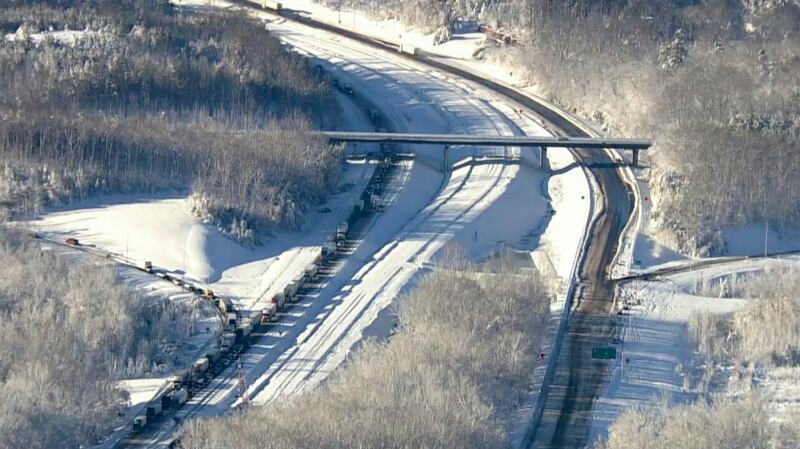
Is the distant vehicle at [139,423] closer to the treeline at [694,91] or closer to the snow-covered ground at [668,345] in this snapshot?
the snow-covered ground at [668,345]

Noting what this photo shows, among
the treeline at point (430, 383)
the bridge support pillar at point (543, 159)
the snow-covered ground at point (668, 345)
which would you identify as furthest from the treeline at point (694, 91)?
the treeline at point (430, 383)

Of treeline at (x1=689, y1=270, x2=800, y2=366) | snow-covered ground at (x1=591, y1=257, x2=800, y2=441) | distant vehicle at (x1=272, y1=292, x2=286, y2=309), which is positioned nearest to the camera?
snow-covered ground at (x1=591, y1=257, x2=800, y2=441)

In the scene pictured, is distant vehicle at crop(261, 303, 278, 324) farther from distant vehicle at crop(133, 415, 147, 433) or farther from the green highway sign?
the green highway sign

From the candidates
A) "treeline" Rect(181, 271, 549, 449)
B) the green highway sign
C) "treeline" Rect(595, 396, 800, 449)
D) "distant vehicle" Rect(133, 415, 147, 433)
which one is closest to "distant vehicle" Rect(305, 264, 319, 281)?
"treeline" Rect(181, 271, 549, 449)

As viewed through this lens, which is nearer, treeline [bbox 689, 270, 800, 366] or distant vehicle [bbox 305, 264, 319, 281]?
treeline [bbox 689, 270, 800, 366]

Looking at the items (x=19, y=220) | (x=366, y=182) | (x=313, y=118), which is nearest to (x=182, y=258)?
(x=19, y=220)

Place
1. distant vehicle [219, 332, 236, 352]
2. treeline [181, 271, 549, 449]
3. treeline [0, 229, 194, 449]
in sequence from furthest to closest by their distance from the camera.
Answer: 1. distant vehicle [219, 332, 236, 352]
2. treeline [0, 229, 194, 449]
3. treeline [181, 271, 549, 449]

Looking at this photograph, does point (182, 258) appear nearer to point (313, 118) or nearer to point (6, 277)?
point (6, 277)

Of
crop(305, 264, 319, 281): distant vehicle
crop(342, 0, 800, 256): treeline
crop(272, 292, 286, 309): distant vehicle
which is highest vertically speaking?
crop(342, 0, 800, 256): treeline
